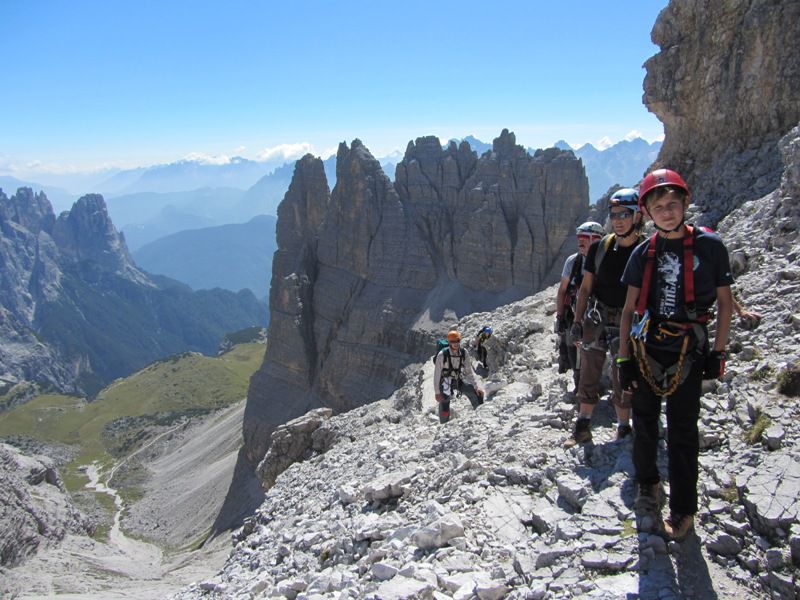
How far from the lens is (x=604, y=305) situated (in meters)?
10.7

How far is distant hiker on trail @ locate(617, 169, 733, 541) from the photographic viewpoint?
7586 mm

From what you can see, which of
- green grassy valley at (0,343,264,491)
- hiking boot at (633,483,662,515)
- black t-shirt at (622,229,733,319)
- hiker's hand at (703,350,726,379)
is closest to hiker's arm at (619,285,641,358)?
black t-shirt at (622,229,733,319)

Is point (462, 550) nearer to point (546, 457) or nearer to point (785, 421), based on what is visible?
point (546, 457)

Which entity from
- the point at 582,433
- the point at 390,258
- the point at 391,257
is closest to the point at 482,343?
the point at 582,433

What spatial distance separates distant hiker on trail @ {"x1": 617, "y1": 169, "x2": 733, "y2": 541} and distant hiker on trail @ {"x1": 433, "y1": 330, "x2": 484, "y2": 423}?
393 inches

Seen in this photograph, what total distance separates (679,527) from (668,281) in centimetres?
321

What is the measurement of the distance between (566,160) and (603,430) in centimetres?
7409

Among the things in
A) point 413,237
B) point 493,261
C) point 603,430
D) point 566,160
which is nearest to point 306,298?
point 413,237

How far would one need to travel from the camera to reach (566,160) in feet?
261

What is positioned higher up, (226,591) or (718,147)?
(718,147)

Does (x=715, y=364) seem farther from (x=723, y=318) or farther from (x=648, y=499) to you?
(x=648, y=499)

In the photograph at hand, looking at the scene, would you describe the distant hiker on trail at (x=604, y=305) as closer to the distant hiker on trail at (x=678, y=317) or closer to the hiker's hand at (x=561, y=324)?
the hiker's hand at (x=561, y=324)

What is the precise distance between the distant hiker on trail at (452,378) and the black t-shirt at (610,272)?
757 cm

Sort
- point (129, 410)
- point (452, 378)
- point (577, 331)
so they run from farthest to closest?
point (129, 410)
point (452, 378)
point (577, 331)
